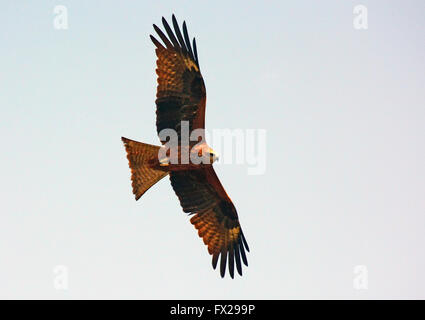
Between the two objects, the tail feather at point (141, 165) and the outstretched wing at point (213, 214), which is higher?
the tail feather at point (141, 165)

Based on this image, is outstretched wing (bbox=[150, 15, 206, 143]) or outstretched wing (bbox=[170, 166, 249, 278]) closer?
outstretched wing (bbox=[150, 15, 206, 143])

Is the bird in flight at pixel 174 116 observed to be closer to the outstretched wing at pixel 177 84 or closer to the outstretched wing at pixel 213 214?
the outstretched wing at pixel 177 84

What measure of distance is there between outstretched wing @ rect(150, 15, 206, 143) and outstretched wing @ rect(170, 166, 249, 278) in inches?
47.7

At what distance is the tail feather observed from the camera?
10680 millimetres

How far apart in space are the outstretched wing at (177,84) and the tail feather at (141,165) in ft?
1.45

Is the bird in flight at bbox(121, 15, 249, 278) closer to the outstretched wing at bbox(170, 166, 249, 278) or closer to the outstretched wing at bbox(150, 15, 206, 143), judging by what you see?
the outstretched wing at bbox(150, 15, 206, 143)

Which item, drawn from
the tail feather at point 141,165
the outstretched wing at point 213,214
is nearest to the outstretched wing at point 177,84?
the tail feather at point 141,165

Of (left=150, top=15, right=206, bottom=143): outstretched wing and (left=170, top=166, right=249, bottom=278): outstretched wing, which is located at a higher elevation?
(left=150, top=15, right=206, bottom=143): outstretched wing

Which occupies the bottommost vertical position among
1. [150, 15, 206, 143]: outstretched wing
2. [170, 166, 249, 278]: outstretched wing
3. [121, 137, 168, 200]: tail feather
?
[170, 166, 249, 278]: outstretched wing

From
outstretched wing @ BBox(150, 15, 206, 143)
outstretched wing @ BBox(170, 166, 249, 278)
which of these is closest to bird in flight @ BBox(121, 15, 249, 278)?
outstretched wing @ BBox(150, 15, 206, 143)

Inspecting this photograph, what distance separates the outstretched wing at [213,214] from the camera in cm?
1152
